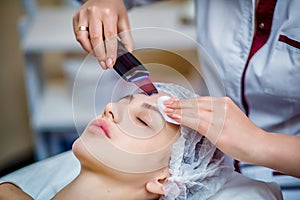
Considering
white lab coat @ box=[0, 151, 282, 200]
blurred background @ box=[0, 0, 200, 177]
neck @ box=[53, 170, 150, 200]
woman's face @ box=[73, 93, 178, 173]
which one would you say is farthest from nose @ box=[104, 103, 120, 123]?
blurred background @ box=[0, 0, 200, 177]

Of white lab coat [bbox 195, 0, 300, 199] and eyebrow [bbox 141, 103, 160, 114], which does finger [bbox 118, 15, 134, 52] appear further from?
white lab coat [bbox 195, 0, 300, 199]

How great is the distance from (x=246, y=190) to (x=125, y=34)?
0.44 meters

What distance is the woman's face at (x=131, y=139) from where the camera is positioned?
1.13m

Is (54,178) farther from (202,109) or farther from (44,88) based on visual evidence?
(44,88)

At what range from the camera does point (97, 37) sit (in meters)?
1.19

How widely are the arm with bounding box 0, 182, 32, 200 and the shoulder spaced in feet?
1.45

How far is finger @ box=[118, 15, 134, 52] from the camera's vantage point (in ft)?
3.93

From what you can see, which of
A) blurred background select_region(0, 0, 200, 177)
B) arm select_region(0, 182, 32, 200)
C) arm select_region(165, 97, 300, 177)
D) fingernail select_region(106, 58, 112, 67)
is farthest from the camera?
blurred background select_region(0, 0, 200, 177)

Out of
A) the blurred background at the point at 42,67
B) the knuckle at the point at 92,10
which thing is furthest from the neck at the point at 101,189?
the blurred background at the point at 42,67

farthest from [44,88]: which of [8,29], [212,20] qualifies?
[212,20]

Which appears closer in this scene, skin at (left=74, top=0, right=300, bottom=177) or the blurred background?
skin at (left=74, top=0, right=300, bottom=177)

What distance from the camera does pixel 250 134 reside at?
3.38 feet

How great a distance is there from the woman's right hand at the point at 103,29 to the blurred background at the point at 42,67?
19.5 inches

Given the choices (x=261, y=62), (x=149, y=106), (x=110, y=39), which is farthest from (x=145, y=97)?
(x=261, y=62)
